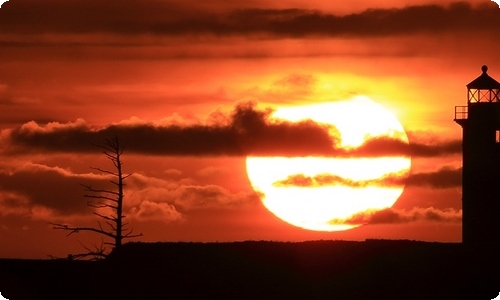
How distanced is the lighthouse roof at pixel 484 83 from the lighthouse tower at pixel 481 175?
77 cm

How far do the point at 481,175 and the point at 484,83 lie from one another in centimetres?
470

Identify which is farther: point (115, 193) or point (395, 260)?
point (115, 193)

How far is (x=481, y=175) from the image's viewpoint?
62219 millimetres

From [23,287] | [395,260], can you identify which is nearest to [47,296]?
[23,287]

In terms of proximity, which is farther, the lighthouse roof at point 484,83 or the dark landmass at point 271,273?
the lighthouse roof at point 484,83

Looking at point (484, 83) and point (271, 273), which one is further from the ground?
point (484, 83)

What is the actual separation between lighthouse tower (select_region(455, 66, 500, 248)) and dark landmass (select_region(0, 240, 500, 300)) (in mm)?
1071

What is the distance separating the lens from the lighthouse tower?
6181cm

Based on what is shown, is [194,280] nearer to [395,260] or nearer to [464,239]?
[395,260]

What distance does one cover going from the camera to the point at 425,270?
59344mm

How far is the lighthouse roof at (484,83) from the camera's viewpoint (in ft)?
210

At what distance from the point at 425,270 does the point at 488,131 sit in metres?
7.75

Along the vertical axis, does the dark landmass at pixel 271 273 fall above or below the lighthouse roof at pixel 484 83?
below

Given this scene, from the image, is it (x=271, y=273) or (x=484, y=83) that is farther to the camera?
(x=484, y=83)
